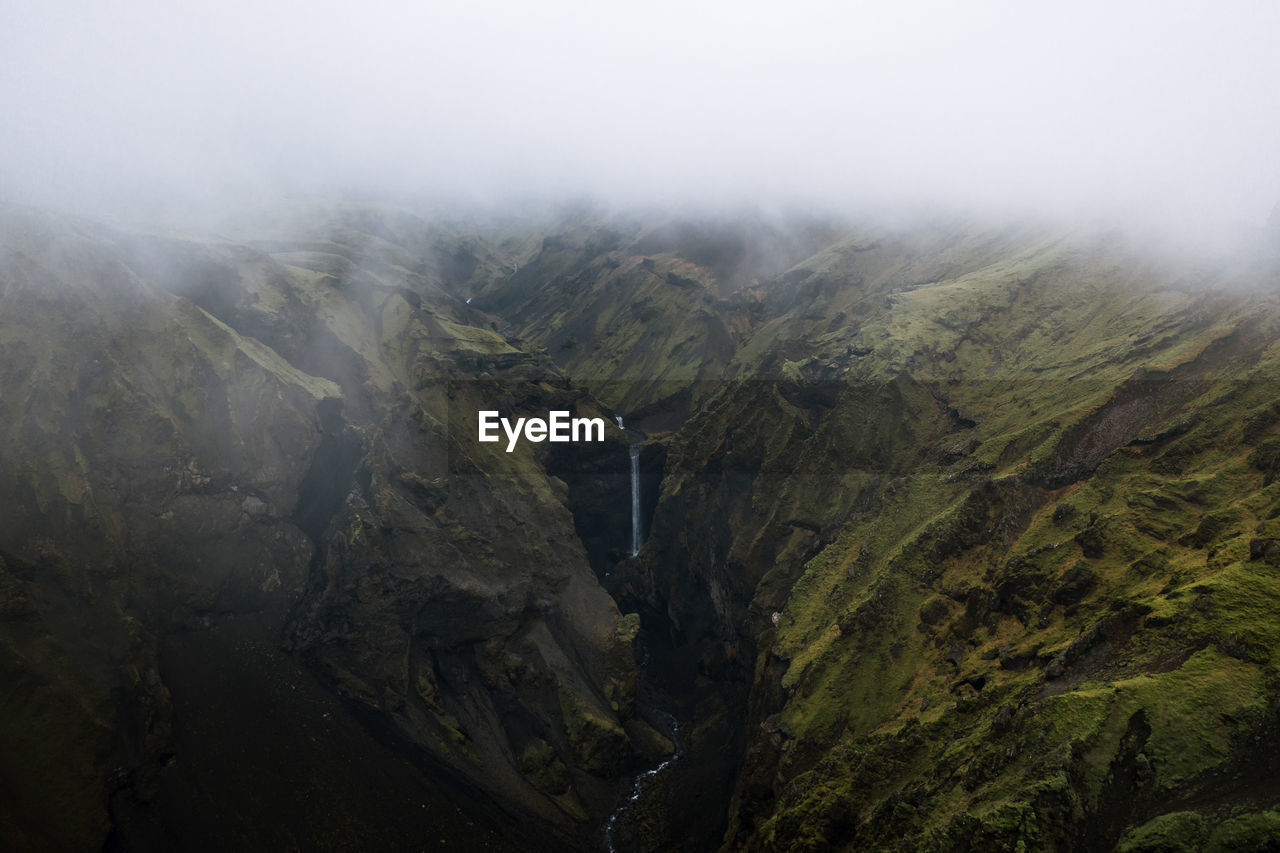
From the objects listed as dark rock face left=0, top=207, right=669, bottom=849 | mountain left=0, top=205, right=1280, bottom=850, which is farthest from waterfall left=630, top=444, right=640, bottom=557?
dark rock face left=0, top=207, right=669, bottom=849

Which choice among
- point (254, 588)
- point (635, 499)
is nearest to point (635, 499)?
point (635, 499)

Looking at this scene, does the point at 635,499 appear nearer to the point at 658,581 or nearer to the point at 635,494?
the point at 635,494

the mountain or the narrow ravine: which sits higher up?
the mountain

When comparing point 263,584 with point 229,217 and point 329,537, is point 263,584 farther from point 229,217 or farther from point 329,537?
point 229,217

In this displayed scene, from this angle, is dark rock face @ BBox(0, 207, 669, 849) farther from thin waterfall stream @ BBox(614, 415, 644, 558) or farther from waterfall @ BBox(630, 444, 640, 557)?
thin waterfall stream @ BBox(614, 415, 644, 558)

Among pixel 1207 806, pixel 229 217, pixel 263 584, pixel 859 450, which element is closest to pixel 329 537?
pixel 263 584
